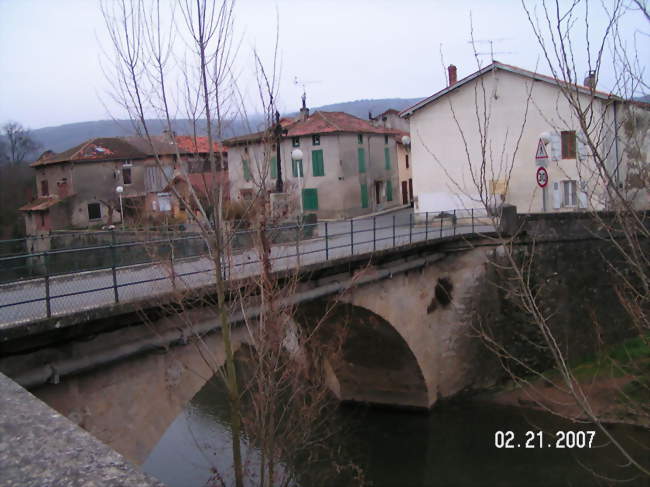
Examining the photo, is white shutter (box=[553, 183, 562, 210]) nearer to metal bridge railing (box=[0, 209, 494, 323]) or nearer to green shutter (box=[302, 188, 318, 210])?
metal bridge railing (box=[0, 209, 494, 323])

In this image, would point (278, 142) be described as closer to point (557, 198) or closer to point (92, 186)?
point (557, 198)

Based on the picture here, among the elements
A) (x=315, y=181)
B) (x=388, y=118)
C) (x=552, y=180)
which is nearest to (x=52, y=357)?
(x=552, y=180)

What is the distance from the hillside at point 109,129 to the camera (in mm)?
5914

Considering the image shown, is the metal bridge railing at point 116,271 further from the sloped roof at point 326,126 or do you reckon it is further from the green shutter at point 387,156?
the green shutter at point 387,156

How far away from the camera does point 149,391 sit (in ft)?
25.4

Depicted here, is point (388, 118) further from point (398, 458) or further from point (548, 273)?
point (398, 458)

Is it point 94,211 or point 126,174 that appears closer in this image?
point 94,211

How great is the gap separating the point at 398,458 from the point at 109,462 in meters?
13.4

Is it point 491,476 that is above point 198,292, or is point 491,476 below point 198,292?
Answer: below
